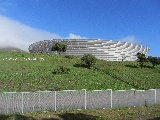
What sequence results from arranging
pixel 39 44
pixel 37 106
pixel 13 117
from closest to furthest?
pixel 13 117
pixel 37 106
pixel 39 44

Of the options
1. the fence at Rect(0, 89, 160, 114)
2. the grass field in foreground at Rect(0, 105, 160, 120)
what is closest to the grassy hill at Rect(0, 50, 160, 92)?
the fence at Rect(0, 89, 160, 114)

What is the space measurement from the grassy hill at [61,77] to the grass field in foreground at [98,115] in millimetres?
11174

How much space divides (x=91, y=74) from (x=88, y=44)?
169ft

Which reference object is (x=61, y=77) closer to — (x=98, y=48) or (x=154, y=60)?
(x=154, y=60)

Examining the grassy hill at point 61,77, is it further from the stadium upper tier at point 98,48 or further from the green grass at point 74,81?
the stadium upper tier at point 98,48

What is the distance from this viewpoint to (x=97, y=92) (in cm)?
2358

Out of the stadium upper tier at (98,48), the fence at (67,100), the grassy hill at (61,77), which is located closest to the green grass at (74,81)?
the grassy hill at (61,77)

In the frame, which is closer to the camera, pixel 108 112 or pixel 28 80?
pixel 108 112

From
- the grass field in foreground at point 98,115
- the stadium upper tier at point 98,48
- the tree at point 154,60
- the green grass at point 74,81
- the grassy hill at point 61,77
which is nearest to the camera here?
the grass field in foreground at point 98,115

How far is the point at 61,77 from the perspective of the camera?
39938 millimetres

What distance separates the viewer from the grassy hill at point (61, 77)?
3507cm

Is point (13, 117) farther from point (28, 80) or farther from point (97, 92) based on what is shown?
point (28, 80)

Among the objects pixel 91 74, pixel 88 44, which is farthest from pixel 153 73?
pixel 88 44

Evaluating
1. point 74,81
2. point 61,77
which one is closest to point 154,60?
point 61,77
